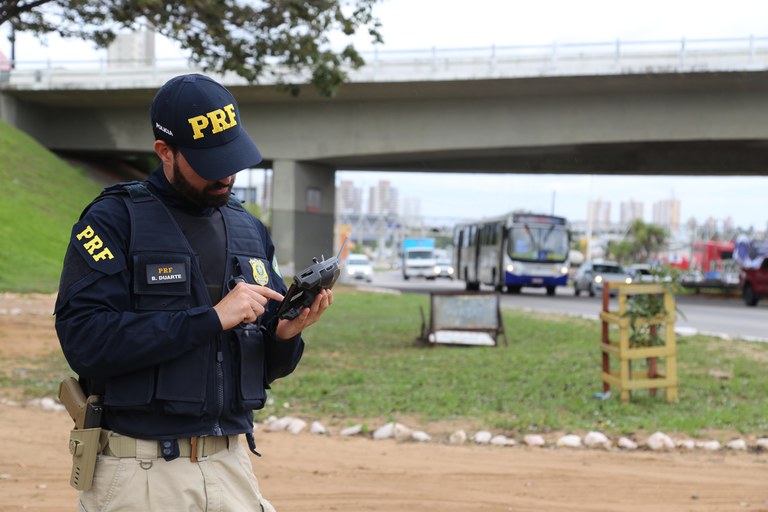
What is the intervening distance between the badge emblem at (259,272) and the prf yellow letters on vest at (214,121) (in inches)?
16.5

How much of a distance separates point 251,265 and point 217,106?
0.49 metres

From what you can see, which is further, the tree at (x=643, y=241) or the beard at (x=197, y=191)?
the tree at (x=643, y=241)

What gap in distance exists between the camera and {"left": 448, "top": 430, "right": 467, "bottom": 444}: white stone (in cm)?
738

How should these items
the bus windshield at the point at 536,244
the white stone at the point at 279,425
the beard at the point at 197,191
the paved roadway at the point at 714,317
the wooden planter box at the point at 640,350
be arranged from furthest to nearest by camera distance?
the bus windshield at the point at 536,244 → the paved roadway at the point at 714,317 → the wooden planter box at the point at 640,350 → the white stone at the point at 279,425 → the beard at the point at 197,191

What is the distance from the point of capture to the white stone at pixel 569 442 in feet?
23.5

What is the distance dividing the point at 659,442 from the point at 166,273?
224 inches

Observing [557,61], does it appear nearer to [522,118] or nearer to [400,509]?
[522,118]

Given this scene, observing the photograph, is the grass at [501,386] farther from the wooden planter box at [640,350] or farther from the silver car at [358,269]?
the silver car at [358,269]

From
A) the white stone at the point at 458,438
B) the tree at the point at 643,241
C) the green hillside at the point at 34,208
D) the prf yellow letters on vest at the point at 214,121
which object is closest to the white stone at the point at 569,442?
the white stone at the point at 458,438

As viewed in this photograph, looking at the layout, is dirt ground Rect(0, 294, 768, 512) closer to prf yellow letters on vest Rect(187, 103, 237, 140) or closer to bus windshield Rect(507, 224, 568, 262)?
prf yellow letters on vest Rect(187, 103, 237, 140)

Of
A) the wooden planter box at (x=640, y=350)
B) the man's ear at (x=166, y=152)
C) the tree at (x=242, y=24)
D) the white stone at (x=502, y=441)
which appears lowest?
the white stone at (x=502, y=441)

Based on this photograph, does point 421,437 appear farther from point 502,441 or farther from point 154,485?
point 154,485

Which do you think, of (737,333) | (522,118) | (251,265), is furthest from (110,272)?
(522,118)

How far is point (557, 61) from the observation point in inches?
1050
